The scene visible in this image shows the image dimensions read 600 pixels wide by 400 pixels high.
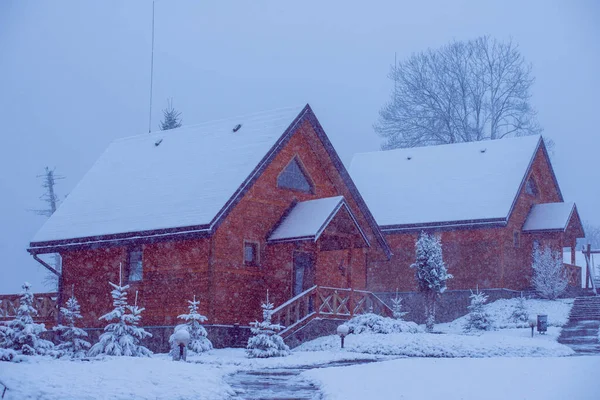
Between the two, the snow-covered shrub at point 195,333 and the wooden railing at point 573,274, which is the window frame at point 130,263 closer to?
the snow-covered shrub at point 195,333

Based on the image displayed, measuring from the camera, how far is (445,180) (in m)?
41.1

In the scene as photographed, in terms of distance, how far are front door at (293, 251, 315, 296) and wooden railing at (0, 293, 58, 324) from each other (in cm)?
850

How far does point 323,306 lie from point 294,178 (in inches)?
200

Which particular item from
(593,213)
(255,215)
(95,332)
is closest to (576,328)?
(255,215)

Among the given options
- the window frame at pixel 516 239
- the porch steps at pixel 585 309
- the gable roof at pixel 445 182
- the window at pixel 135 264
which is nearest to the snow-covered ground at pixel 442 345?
the porch steps at pixel 585 309

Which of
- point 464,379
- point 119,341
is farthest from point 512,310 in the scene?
point 119,341

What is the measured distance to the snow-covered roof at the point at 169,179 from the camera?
27828mm

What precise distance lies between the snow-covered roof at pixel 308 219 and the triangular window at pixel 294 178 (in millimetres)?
969

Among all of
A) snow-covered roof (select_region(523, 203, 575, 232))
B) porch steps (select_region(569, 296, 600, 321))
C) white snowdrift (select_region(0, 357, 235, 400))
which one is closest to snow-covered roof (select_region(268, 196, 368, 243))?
porch steps (select_region(569, 296, 600, 321))

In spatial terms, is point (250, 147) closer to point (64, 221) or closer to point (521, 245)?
point (64, 221)

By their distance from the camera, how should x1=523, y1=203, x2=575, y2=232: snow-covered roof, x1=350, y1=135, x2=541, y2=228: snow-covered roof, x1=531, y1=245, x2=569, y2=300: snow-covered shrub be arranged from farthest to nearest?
1. x1=523, y1=203, x2=575, y2=232: snow-covered roof
2. x1=350, y1=135, x2=541, y2=228: snow-covered roof
3. x1=531, y1=245, x2=569, y2=300: snow-covered shrub

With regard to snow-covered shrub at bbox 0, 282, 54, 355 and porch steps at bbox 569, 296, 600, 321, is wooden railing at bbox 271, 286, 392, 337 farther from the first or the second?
porch steps at bbox 569, 296, 600, 321

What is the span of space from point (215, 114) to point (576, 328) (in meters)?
168

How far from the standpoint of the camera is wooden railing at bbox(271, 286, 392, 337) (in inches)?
1043
